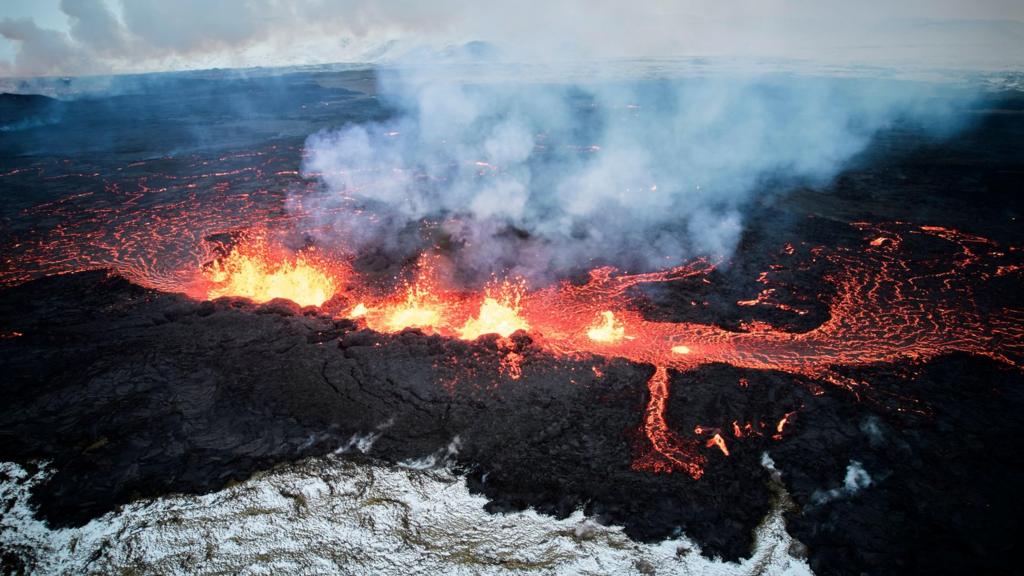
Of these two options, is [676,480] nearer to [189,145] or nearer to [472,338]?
[472,338]

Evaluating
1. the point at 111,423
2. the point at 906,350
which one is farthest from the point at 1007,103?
the point at 111,423

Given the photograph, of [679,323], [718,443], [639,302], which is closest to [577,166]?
[639,302]

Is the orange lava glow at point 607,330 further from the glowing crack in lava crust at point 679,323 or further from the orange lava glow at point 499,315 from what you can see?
the orange lava glow at point 499,315

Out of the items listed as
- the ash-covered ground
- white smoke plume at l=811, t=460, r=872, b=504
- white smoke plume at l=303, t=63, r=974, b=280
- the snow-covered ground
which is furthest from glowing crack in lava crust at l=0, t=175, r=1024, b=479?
white smoke plume at l=303, t=63, r=974, b=280

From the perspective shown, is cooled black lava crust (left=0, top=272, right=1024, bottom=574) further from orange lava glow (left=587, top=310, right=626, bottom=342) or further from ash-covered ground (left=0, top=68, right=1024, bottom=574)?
orange lava glow (left=587, top=310, right=626, bottom=342)

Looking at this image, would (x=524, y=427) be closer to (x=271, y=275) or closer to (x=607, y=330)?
(x=607, y=330)

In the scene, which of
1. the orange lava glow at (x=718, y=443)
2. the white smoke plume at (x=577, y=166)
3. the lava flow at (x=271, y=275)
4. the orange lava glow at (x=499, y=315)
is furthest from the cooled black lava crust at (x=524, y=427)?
the white smoke plume at (x=577, y=166)

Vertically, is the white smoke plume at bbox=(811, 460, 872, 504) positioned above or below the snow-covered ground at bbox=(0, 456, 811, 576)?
below
